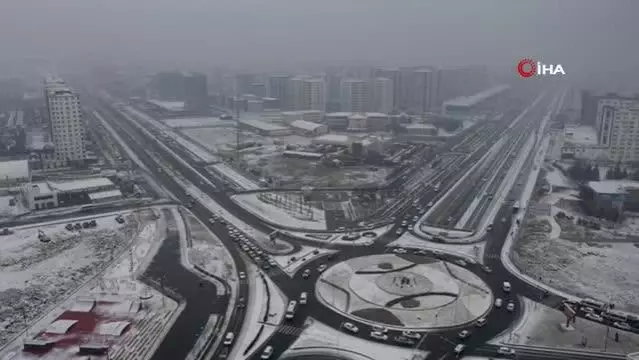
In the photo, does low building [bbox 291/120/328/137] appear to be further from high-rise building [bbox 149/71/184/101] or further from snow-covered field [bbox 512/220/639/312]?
snow-covered field [bbox 512/220/639/312]

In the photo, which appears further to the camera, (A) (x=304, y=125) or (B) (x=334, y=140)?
(A) (x=304, y=125)

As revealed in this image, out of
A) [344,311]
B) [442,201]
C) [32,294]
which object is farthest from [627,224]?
[32,294]

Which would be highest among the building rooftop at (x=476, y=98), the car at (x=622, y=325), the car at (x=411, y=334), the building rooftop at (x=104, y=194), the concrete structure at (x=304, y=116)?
the building rooftop at (x=476, y=98)

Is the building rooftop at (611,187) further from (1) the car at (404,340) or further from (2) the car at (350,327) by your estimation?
(2) the car at (350,327)

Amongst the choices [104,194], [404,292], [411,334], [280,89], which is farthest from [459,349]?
[280,89]

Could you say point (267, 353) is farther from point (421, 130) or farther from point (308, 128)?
point (421, 130)

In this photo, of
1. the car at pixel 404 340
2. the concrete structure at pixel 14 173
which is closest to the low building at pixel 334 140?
the concrete structure at pixel 14 173
